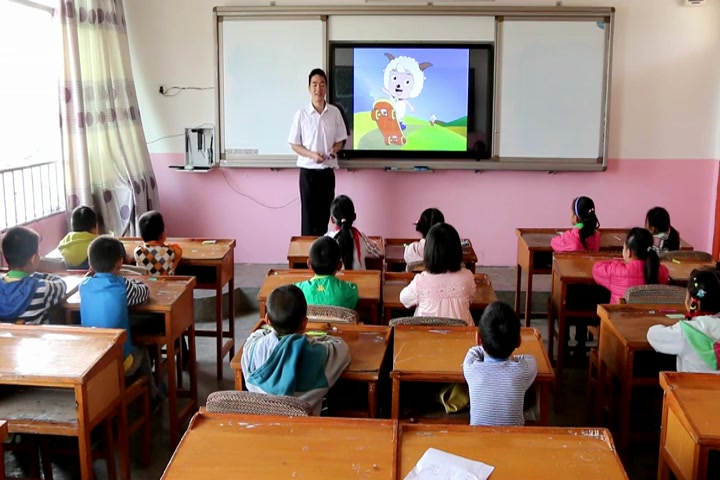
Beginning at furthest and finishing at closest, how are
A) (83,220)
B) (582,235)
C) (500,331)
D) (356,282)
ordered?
(582,235), (83,220), (356,282), (500,331)

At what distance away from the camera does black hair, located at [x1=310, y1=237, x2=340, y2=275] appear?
3.28m

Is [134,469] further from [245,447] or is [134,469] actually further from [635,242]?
[635,242]

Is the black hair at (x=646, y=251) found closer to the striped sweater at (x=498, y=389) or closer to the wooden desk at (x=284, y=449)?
the striped sweater at (x=498, y=389)

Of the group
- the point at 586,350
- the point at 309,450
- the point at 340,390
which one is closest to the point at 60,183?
the point at 340,390

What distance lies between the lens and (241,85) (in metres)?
6.12

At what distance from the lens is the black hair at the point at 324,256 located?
129 inches

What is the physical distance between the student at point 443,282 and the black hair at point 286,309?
3.01 feet

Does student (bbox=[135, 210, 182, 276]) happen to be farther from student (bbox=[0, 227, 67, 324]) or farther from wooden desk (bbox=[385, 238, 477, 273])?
wooden desk (bbox=[385, 238, 477, 273])

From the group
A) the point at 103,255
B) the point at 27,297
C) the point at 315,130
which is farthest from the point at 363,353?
the point at 315,130

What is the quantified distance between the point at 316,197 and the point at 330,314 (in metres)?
2.81

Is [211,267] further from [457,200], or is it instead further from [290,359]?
[457,200]

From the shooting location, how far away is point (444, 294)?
3.33 metres

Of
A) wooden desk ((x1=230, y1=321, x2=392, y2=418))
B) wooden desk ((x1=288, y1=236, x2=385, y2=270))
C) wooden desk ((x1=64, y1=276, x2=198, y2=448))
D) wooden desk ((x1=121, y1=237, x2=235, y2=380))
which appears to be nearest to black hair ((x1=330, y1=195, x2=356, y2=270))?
wooden desk ((x1=288, y1=236, x2=385, y2=270))

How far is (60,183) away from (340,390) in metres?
3.45
